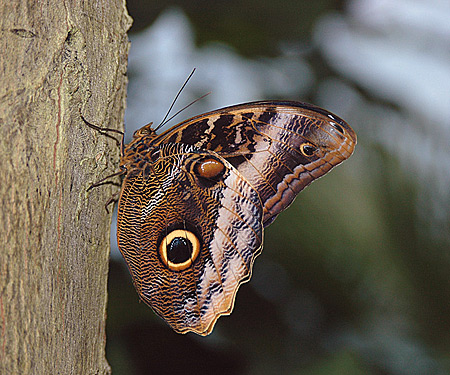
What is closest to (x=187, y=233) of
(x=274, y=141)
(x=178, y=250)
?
(x=178, y=250)

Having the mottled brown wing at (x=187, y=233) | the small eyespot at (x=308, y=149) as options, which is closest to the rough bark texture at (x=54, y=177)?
the mottled brown wing at (x=187, y=233)

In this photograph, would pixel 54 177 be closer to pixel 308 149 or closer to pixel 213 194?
pixel 213 194

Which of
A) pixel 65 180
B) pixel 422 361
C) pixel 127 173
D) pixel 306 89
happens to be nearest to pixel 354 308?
pixel 422 361

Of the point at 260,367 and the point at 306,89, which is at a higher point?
the point at 306,89

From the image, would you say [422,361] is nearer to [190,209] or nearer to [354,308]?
[354,308]

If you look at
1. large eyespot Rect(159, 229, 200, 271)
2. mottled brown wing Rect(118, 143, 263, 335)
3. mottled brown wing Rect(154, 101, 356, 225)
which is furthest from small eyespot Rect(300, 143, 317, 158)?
large eyespot Rect(159, 229, 200, 271)

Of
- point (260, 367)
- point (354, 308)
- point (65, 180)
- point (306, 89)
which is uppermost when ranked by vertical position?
point (306, 89)

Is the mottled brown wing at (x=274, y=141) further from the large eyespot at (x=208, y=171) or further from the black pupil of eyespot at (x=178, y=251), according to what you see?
the black pupil of eyespot at (x=178, y=251)
